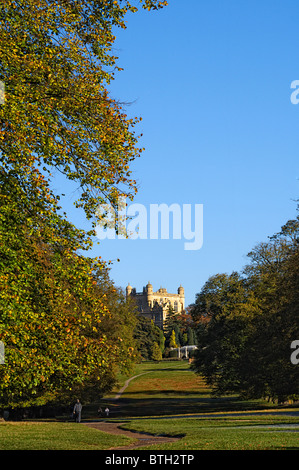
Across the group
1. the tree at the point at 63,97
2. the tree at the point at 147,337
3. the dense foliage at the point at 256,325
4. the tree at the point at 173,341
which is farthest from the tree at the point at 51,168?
the tree at the point at 173,341

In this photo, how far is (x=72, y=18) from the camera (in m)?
16.7

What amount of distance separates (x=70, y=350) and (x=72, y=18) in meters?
9.45

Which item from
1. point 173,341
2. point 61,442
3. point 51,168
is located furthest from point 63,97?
point 173,341

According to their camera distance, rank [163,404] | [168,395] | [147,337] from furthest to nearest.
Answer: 1. [147,337]
2. [168,395]
3. [163,404]

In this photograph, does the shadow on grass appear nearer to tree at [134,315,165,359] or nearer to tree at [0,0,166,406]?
tree at [0,0,166,406]

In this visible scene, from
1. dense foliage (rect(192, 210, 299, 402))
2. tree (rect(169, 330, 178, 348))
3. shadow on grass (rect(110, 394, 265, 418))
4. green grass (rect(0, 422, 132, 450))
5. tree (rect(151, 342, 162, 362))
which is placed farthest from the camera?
tree (rect(169, 330, 178, 348))

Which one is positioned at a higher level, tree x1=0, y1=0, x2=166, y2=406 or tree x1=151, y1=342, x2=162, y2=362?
tree x1=0, y1=0, x2=166, y2=406

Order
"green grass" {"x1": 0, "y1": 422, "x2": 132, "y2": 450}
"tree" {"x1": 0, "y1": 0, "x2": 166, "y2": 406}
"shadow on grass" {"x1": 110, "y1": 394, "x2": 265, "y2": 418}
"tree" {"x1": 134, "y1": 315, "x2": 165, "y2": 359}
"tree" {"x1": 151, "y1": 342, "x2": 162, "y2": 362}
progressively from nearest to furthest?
"tree" {"x1": 0, "y1": 0, "x2": 166, "y2": 406} → "green grass" {"x1": 0, "y1": 422, "x2": 132, "y2": 450} → "shadow on grass" {"x1": 110, "y1": 394, "x2": 265, "y2": 418} → "tree" {"x1": 134, "y1": 315, "x2": 165, "y2": 359} → "tree" {"x1": 151, "y1": 342, "x2": 162, "y2": 362}

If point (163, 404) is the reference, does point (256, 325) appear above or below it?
above

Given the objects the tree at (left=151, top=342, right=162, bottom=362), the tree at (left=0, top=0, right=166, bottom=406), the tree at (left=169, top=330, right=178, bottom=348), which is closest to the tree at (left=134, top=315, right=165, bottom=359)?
the tree at (left=151, top=342, right=162, bottom=362)

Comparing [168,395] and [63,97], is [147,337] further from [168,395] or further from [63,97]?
[63,97]

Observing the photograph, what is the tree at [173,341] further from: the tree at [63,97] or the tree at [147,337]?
the tree at [63,97]

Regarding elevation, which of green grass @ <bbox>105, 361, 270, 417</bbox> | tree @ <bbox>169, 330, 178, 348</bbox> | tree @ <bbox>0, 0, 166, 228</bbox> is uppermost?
tree @ <bbox>0, 0, 166, 228</bbox>
